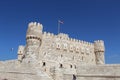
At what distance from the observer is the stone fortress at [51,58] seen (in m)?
27.8

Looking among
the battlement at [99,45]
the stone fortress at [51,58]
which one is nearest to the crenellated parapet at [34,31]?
the stone fortress at [51,58]

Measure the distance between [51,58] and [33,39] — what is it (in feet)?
16.3

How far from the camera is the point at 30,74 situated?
27.7 meters

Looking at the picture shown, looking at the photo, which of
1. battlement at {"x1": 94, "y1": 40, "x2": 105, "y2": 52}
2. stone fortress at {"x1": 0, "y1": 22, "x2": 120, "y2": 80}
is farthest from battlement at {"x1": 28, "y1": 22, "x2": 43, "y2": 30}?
battlement at {"x1": 94, "y1": 40, "x2": 105, "y2": 52}

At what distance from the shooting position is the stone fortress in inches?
1093

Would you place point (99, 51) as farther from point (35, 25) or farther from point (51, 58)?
point (35, 25)

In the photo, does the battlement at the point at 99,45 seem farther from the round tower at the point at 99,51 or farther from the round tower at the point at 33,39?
the round tower at the point at 33,39

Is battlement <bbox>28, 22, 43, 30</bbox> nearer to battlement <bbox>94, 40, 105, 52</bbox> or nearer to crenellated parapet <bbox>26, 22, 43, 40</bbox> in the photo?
crenellated parapet <bbox>26, 22, 43, 40</bbox>

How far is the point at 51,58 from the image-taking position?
110 feet

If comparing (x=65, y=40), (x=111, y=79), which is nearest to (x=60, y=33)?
(x=65, y=40)

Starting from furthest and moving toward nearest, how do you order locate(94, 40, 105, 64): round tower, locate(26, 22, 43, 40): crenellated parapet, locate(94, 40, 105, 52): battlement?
locate(94, 40, 105, 52): battlement, locate(94, 40, 105, 64): round tower, locate(26, 22, 43, 40): crenellated parapet

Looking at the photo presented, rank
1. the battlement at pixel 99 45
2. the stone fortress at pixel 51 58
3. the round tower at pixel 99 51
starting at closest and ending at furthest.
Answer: the stone fortress at pixel 51 58, the round tower at pixel 99 51, the battlement at pixel 99 45

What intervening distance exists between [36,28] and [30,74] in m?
8.65

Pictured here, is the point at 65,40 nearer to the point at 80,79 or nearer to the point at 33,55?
the point at 33,55
